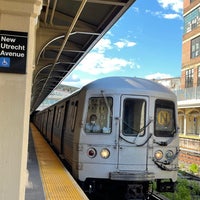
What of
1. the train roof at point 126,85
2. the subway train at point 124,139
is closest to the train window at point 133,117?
the subway train at point 124,139

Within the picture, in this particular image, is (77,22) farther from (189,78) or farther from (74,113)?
(189,78)

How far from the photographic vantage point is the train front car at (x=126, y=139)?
8.12m

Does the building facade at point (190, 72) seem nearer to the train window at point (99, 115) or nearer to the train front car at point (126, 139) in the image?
the train front car at point (126, 139)

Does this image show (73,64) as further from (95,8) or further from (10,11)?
(10,11)

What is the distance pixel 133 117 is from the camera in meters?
8.42

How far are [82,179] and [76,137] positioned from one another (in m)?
0.96

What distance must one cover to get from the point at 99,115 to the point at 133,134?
0.85 meters

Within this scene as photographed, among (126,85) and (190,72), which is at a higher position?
(190,72)

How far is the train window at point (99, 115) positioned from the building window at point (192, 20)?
117 ft

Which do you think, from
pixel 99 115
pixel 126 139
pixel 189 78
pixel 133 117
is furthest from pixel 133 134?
pixel 189 78

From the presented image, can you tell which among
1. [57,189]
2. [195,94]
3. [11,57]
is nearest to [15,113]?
[11,57]

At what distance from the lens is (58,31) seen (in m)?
10.9

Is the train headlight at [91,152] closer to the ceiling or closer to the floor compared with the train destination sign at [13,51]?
closer to the floor

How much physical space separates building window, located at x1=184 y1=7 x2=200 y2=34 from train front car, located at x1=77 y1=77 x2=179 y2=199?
116ft
